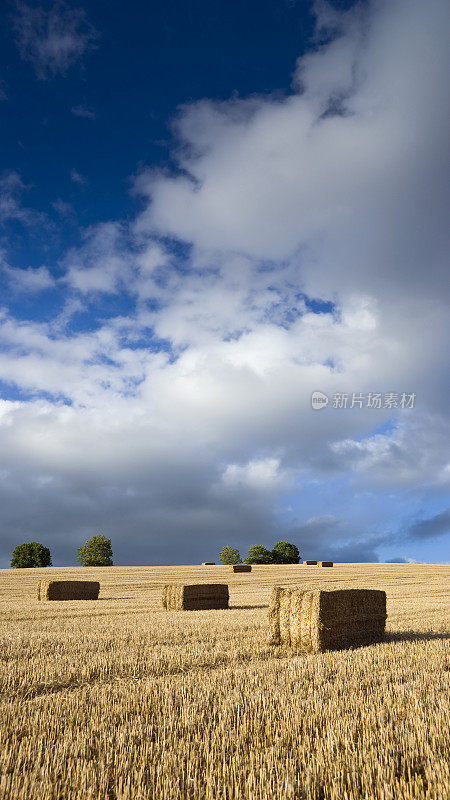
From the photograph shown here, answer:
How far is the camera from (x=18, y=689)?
7617 millimetres

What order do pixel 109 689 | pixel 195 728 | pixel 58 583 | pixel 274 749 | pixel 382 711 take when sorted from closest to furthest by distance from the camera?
pixel 274 749
pixel 195 728
pixel 382 711
pixel 109 689
pixel 58 583

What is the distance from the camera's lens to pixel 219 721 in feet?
19.6

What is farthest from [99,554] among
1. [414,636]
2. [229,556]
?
[414,636]

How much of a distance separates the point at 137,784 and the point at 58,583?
2276 cm

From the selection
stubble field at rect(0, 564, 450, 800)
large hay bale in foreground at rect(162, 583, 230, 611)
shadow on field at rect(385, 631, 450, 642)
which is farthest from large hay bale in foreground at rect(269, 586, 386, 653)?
large hay bale in foreground at rect(162, 583, 230, 611)

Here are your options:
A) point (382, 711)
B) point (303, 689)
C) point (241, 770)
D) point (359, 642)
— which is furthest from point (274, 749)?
point (359, 642)

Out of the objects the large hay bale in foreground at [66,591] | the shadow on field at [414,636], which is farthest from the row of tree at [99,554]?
the shadow on field at [414,636]

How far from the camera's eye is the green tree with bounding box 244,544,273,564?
319 feet

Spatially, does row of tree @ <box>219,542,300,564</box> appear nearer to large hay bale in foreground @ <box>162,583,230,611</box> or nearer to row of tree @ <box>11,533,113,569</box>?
row of tree @ <box>11,533,113,569</box>

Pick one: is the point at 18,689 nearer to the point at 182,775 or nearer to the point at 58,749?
the point at 58,749

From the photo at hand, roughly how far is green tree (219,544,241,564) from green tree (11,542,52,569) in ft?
110

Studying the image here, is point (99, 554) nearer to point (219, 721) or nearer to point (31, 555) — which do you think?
point (31, 555)

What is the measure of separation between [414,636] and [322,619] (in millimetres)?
3097

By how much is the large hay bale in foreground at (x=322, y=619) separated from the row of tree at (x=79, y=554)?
81017 millimetres
